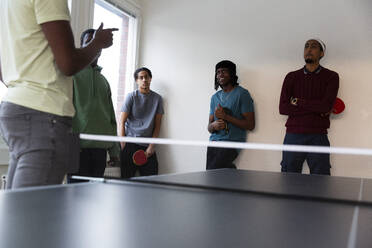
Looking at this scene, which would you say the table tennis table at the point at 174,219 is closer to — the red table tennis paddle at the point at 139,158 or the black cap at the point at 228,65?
the red table tennis paddle at the point at 139,158

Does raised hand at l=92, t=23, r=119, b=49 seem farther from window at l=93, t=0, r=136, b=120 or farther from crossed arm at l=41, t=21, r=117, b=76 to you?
window at l=93, t=0, r=136, b=120

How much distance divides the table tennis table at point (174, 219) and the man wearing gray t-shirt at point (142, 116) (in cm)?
299

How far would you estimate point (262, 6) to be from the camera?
418 centimetres

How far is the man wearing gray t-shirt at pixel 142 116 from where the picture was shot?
4219 millimetres

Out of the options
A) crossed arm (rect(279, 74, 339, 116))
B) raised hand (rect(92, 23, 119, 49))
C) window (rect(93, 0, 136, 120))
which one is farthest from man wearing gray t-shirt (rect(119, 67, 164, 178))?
raised hand (rect(92, 23, 119, 49))

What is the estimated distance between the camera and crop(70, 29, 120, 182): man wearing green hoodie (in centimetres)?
255

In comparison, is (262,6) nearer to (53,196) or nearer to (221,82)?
(221,82)

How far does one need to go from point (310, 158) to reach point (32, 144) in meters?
2.84

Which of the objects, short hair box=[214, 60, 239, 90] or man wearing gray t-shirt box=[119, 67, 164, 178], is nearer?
short hair box=[214, 60, 239, 90]

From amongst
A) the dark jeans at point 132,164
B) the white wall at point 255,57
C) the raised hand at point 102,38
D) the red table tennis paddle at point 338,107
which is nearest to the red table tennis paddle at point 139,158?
the dark jeans at point 132,164

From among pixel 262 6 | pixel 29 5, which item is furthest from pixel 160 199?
pixel 262 6

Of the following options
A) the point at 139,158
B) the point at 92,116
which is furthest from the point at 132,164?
the point at 92,116

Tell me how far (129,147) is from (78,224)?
3.47m

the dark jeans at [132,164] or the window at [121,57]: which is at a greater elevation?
the window at [121,57]
